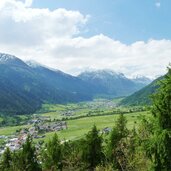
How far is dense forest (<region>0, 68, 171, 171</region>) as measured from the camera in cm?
2833

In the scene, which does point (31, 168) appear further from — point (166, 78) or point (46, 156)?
point (166, 78)

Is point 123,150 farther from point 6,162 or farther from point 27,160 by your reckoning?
point 6,162

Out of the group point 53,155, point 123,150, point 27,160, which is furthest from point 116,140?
point 27,160

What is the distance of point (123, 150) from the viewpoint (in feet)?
207

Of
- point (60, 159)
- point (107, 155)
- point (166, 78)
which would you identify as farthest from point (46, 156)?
point (166, 78)

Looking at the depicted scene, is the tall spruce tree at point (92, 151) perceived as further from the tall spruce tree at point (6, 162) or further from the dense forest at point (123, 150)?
the tall spruce tree at point (6, 162)

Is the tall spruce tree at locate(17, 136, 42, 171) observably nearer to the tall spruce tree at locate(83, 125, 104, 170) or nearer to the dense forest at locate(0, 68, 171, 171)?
the dense forest at locate(0, 68, 171, 171)

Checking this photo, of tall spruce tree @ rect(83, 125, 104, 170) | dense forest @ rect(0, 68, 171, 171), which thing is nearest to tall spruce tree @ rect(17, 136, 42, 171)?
dense forest @ rect(0, 68, 171, 171)

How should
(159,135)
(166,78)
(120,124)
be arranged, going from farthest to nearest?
(120,124)
(166,78)
(159,135)

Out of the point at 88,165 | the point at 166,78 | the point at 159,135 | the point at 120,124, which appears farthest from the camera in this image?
the point at 120,124

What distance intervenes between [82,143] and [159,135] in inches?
1937

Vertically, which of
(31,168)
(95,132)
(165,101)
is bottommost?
(31,168)

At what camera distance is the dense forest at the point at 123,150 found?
2833 cm

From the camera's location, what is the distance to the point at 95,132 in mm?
74500
